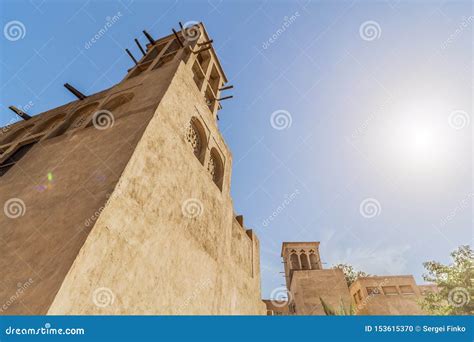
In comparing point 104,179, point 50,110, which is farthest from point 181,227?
point 50,110

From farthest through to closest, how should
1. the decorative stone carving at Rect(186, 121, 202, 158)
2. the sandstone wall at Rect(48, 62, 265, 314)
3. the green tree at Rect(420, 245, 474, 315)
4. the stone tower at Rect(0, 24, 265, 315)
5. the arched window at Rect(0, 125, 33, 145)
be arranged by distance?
the green tree at Rect(420, 245, 474, 315) → the arched window at Rect(0, 125, 33, 145) → the decorative stone carving at Rect(186, 121, 202, 158) → the sandstone wall at Rect(48, 62, 265, 314) → the stone tower at Rect(0, 24, 265, 315)

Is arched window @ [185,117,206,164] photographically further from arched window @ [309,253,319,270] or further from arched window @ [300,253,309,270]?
arched window @ [300,253,309,270]

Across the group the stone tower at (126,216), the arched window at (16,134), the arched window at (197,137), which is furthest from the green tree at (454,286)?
the arched window at (16,134)

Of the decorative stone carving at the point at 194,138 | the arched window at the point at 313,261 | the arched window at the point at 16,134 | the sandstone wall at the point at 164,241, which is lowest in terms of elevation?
the sandstone wall at the point at 164,241

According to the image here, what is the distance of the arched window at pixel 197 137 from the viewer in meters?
7.79

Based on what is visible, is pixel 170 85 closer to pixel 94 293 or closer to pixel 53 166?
pixel 53 166

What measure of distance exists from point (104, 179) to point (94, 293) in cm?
171

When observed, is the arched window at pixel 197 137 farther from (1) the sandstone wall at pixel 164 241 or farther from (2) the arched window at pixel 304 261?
(2) the arched window at pixel 304 261

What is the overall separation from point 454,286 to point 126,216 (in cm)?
1810

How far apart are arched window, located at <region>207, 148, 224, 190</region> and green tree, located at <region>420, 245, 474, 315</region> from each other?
1451cm

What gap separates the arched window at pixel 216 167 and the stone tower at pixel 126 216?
2.1 inches

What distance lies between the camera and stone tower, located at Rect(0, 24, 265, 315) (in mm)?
3258

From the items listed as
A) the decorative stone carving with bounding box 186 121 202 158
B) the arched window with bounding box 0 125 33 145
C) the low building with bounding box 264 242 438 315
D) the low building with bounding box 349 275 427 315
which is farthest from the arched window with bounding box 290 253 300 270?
the arched window with bounding box 0 125 33 145
